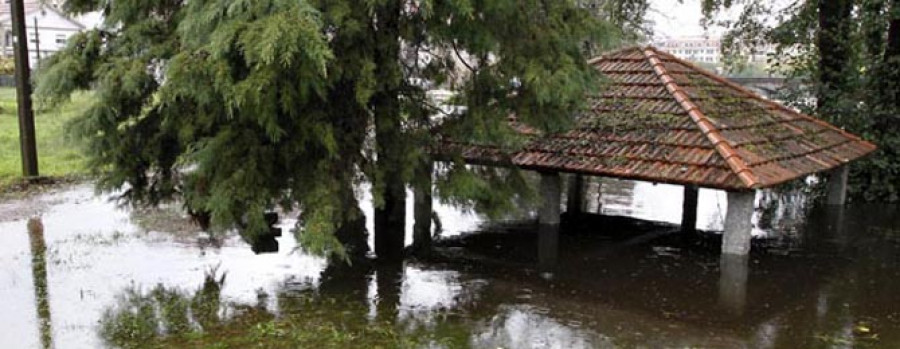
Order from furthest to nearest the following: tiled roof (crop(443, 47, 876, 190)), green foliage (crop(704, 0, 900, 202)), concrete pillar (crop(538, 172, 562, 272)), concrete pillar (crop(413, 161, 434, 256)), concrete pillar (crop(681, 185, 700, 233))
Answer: green foliage (crop(704, 0, 900, 202)), concrete pillar (crop(681, 185, 700, 233)), concrete pillar (crop(413, 161, 434, 256)), concrete pillar (crop(538, 172, 562, 272)), tiled roof (crop(443, 47, 876, 190))

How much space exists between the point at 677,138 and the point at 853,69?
286 inches

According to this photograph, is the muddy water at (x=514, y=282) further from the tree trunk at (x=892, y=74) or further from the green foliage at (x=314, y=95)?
the tree trunk at (x=892, y=74)

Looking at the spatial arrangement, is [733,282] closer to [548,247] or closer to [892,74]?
[548,247]

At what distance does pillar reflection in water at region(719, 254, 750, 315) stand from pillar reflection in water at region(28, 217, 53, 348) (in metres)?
6.08

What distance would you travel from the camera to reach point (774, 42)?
14.9 meters

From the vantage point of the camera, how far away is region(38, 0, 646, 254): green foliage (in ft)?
22.4

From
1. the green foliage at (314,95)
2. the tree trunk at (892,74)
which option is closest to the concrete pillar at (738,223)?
the green foliage at (314,95)

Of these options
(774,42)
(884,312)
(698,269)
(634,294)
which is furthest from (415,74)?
(774,42)

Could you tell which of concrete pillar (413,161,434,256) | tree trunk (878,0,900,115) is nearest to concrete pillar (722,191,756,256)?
concrete pillar (413,161,434,256)

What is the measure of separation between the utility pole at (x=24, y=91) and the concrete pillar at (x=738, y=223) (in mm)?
10186

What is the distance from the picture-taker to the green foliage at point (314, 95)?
6.84 metres

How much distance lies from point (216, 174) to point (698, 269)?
17.7 ft

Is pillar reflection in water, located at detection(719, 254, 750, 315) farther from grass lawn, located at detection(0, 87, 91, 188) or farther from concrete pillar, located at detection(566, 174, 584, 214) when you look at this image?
grass lawn, located at detection(0, 87, 91, 188)

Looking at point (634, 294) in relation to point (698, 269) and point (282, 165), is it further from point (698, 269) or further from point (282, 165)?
point (282, 165)
